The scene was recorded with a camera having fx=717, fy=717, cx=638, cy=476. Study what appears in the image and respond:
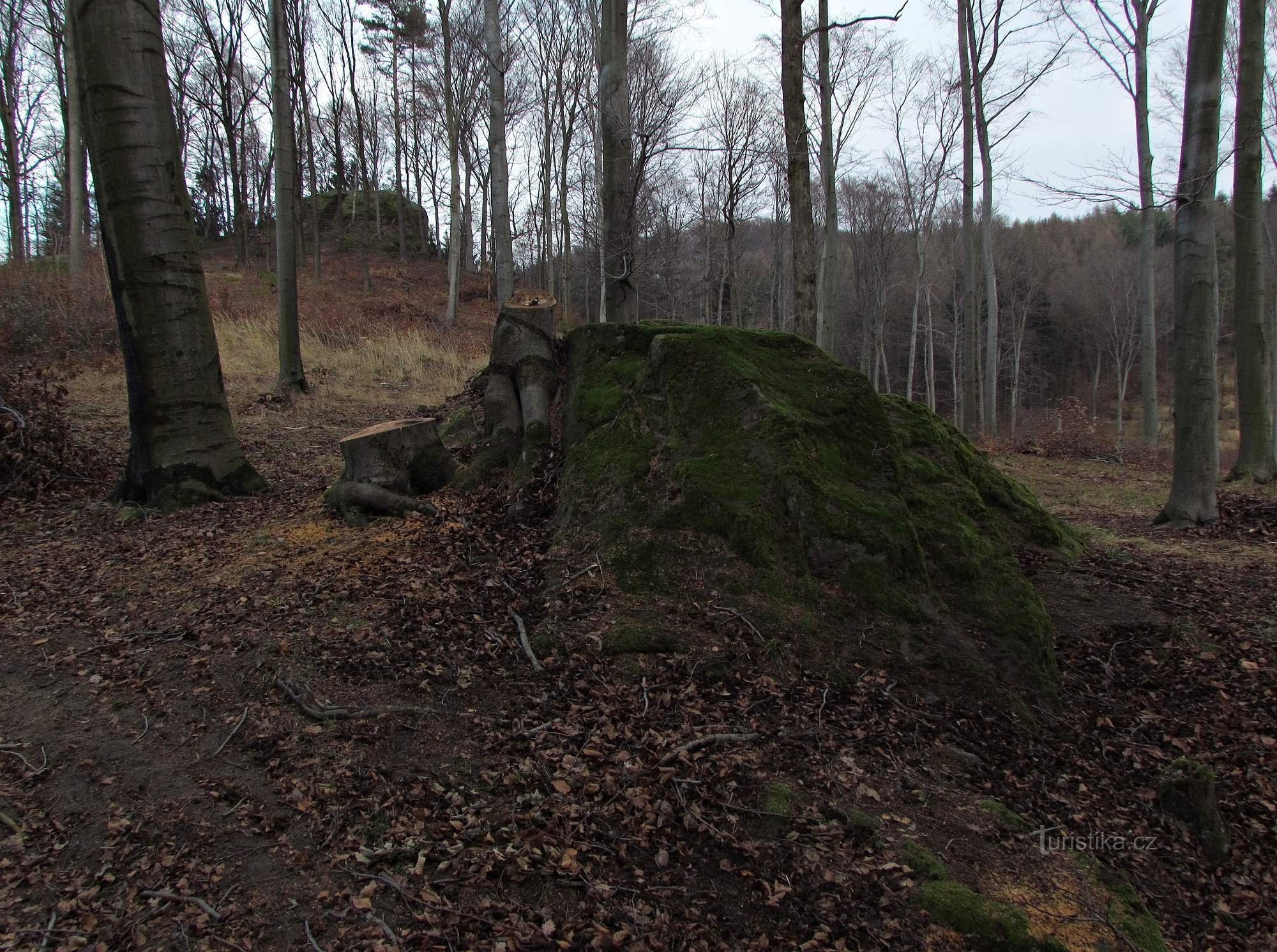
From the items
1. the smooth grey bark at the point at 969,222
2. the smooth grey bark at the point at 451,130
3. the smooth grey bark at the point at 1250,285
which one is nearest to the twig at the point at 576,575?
the smooth grey bark at the point at 1250,285

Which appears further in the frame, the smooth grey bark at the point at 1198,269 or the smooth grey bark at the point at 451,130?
the smooth grey bark at the point at 451,130

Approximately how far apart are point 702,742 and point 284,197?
438 inches

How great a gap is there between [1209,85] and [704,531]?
769cm

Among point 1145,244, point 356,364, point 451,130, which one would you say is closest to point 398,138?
point 451,130

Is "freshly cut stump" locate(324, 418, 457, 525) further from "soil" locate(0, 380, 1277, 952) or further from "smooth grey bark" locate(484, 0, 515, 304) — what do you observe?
"smooth grey bark" locate(484, 0, 515, 304)

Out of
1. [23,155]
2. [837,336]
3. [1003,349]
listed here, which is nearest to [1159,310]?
[1003,349]

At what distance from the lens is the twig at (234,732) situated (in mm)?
3037

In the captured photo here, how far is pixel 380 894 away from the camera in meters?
2.40

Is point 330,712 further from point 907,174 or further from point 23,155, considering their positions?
point 23,155

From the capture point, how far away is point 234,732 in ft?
10.3

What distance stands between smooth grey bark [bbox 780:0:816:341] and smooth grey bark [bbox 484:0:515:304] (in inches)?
202

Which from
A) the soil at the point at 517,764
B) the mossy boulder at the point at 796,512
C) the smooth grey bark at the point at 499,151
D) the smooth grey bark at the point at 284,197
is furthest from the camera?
the smooth grey bark at the point at 499,151

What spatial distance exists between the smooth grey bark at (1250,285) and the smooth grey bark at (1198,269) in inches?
105

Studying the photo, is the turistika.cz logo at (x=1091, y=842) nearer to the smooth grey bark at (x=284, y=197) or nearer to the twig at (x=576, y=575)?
the twig at (x=576, y=575)
